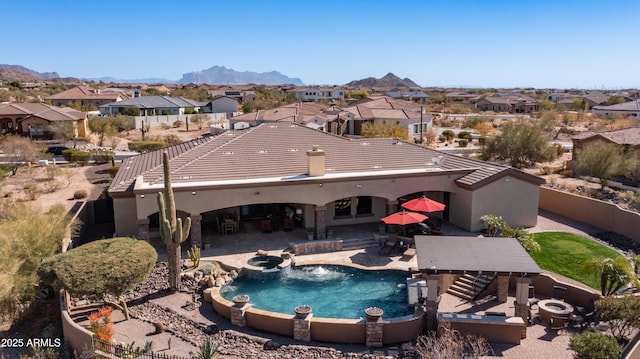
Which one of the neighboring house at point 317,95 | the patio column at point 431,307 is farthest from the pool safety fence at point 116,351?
the neighboring house at point 317,95

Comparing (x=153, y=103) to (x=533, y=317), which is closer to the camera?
(x=533, y=317)

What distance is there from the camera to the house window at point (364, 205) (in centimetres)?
3027

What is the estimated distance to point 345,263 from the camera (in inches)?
959

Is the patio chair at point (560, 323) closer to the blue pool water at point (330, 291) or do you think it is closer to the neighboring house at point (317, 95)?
the blue pool water at point (330, 291)

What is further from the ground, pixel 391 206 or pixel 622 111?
pixel 622 111

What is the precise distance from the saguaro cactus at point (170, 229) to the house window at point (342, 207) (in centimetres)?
1115

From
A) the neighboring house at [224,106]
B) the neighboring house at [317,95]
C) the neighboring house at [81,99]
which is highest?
the neighboring house at [317,95]

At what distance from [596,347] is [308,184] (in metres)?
16.1

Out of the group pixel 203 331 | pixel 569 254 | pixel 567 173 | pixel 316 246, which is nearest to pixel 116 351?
pixel 203 331

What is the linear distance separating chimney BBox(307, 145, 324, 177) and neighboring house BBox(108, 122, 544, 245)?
6 cm

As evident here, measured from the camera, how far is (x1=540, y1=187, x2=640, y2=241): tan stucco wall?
27.7m

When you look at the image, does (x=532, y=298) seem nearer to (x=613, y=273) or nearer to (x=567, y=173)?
(x=613, y=273)

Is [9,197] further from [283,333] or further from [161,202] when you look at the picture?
[283,333]

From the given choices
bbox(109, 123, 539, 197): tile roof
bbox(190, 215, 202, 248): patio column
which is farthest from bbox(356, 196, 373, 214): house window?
bbox(190, 215, 202, 248): patio column
